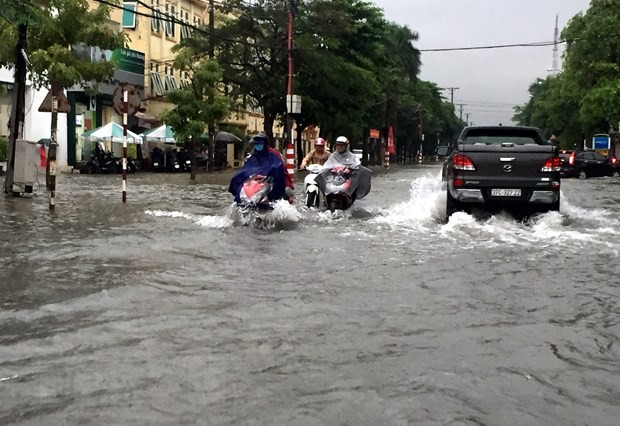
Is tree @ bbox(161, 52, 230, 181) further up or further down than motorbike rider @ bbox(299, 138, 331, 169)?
further up

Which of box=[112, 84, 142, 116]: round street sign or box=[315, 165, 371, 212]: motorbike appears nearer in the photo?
box=[315, 165, 371, 212]: motorbike

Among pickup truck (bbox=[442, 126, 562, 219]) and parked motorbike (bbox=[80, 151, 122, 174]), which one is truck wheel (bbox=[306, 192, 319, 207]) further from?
parked motorbike (bbox=[80, 151, 122, 174])

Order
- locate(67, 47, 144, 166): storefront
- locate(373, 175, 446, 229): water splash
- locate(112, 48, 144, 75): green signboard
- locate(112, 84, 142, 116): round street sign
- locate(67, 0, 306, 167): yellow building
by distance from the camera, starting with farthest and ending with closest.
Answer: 1. locate(112, 48, 144, 75): green signboard
2. locate(67, 0, 306, 167): yellow building
3. locate(67, 47, 144, 166): storefront
4. locate(112, 84, 142, 116): round street sign
5. locate(373, 175, 446, 229): water splash

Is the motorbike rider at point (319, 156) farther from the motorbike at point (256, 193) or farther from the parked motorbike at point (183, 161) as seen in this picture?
the parked motorbike at point (183, 161)

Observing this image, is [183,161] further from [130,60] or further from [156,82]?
[156,82]

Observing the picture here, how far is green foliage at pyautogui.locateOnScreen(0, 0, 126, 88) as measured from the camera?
20.7 metres

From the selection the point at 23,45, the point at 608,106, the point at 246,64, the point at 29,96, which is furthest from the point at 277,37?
the point at 23,45

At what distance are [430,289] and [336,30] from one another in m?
36.5

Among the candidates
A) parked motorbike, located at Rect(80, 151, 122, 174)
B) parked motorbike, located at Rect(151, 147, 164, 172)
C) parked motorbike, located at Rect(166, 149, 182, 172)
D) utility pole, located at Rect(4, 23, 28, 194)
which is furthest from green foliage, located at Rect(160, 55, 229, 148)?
utility pole, located at Rect(4, 23, 28, 194)

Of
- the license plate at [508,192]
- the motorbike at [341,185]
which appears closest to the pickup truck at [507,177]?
the license plate at [508,192]

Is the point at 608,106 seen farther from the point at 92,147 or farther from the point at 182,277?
the point at 182,277

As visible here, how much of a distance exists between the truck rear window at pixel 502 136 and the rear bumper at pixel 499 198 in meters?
1.85

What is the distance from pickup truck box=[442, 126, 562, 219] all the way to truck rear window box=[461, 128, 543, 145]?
1.52 m

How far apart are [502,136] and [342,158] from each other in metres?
2.92
